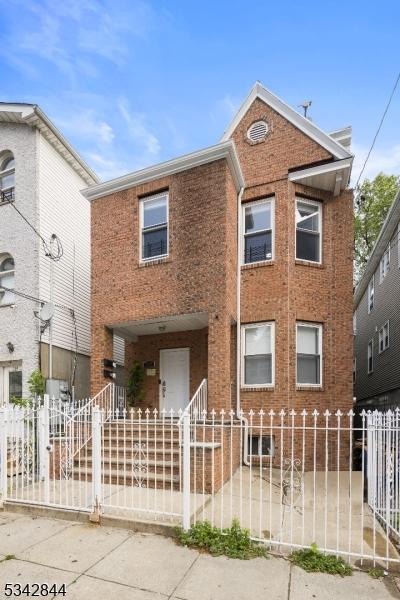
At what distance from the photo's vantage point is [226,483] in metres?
7.50

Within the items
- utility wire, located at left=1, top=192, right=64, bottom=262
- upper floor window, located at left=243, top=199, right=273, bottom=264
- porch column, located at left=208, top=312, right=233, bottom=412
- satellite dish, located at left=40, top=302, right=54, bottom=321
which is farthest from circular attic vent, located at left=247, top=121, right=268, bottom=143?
satellite dish, located at left=40, top=302, right=54, bottom=321

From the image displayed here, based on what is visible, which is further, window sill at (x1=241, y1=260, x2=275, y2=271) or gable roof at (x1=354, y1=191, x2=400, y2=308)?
gable roof at (x1=354, y1=191, x2=400, y2=308)

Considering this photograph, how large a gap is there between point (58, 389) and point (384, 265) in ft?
44.0

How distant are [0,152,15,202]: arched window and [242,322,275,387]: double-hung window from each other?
8024 millimetres

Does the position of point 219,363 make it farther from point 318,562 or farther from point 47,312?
point 47,312

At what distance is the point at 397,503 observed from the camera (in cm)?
506

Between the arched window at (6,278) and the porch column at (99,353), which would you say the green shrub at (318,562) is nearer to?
the porch column at (99,353)

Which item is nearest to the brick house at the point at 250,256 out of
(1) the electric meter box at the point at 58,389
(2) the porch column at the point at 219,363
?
(2) the porch column at the point at 219,363

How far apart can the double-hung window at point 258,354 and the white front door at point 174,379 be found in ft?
6.06

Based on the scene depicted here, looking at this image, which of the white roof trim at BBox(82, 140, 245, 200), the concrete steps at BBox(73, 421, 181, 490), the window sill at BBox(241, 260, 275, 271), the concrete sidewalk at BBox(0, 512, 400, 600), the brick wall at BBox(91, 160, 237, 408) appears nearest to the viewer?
the concrete sidewalk at BBox(0, 512, 400, 600)

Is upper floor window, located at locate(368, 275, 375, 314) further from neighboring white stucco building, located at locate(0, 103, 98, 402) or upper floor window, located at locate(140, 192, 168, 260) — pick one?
neighboring white stucco building, located at locate(0, 103, 98, 402)

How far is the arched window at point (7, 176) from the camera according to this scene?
11.6m

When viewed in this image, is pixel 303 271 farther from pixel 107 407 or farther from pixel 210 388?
pixel 107 407

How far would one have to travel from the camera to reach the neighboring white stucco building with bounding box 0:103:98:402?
1065cm
